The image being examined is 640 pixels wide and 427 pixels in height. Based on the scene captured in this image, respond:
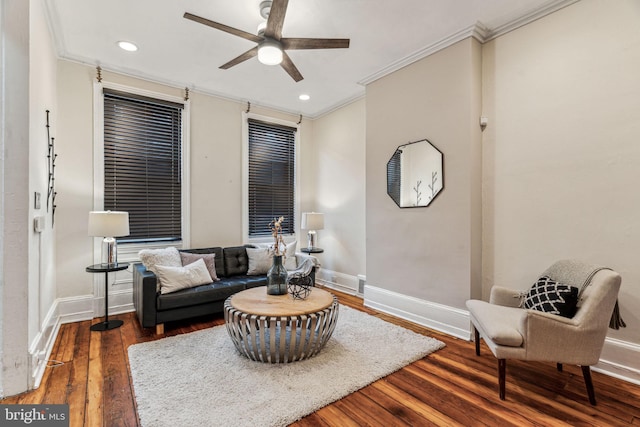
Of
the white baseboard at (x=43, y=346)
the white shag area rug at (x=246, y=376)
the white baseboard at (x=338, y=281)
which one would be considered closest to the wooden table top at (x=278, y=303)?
the white shag area rug at (x=246, y=376)

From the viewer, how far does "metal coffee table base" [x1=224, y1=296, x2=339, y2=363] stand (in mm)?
2363

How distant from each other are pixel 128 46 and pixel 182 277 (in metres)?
2.65

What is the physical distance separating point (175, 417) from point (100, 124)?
353 cm

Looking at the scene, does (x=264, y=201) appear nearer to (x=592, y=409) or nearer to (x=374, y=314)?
(x=374, y=314)

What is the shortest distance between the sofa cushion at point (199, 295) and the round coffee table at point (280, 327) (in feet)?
2.90

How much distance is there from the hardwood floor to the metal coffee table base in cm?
56

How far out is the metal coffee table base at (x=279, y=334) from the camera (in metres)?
2.36

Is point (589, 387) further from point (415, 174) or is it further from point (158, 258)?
point (158, 258)

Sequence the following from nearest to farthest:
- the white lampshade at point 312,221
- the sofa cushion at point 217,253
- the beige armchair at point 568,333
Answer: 1. the beige armchair at point 568,333
2. the sofa cushion at point 217,253
3. the white lampshade at point 312,221

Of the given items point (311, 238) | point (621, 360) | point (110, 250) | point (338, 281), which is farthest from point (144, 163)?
point (621, 360)

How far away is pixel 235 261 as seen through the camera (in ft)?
14.0

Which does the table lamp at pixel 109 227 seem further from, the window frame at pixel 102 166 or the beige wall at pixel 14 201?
the beige wall at pixel 14 201

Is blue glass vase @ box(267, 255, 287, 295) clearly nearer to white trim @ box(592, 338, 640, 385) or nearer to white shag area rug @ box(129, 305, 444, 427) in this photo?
white shag area rug @ box(129, 305, 444, 427)

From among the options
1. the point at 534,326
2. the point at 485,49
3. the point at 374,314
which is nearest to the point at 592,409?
the point at 534,326
